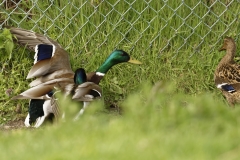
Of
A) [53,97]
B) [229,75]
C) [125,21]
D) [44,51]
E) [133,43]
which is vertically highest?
[125,21]

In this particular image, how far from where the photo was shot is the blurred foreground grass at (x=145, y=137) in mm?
3779

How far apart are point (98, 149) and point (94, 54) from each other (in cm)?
389

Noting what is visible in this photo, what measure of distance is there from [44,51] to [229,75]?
1.96 m

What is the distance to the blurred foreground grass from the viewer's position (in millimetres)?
3779

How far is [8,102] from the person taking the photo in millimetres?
7180

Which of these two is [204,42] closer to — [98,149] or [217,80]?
[217,80]

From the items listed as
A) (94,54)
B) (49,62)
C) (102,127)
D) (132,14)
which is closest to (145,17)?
(132,14)

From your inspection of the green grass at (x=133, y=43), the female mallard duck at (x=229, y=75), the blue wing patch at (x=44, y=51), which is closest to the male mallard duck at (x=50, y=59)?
the blue wing patch at (x=44, y=51)

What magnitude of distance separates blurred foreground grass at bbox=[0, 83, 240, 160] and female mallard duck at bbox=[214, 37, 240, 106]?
256cm

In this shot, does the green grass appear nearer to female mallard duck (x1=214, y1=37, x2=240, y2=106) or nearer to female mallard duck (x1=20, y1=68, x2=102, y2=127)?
female mallard duck (x1=214, y1=37, x2=240, y2=106)

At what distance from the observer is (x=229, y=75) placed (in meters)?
7.42

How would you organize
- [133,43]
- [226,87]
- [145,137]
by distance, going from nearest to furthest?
1. [145,137]
2. [226,87]
3. [133,43]

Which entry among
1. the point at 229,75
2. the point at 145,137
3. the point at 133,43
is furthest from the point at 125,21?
the point at 145,137

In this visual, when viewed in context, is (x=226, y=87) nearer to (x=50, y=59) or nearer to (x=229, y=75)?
(x=229, y=75)
